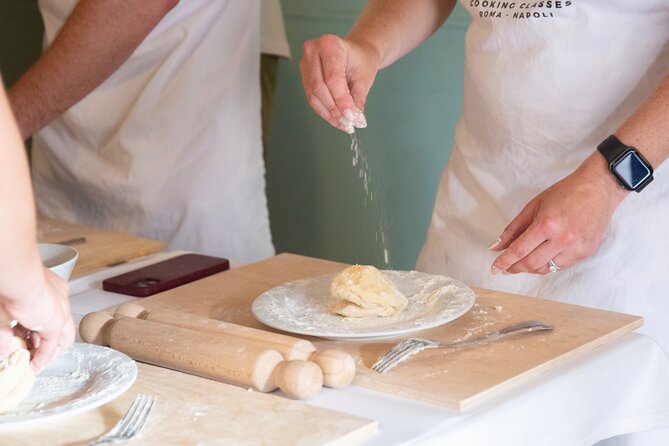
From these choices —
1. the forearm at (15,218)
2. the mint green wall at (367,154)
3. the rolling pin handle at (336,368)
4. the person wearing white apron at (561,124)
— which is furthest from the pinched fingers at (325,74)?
the mint green wall at (367,154)

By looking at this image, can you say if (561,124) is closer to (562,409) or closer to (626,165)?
(626,165)

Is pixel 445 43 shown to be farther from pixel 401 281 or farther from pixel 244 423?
pixel 244 423

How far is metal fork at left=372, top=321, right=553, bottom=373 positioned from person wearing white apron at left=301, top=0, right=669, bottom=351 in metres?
0.15

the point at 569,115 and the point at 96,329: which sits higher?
the point at 569,115

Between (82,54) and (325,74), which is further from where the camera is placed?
(82,54)

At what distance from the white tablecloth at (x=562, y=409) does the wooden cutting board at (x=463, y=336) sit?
1cm

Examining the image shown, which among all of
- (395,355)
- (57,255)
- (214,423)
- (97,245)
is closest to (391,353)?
(395,355)

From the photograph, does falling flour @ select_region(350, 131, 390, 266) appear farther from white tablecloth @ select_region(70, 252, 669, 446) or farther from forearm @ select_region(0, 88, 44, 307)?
forearm @ select_region(0, 88, 44, 307)

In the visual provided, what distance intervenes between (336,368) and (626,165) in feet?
1.91

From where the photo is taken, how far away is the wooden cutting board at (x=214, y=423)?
1042 millimetres

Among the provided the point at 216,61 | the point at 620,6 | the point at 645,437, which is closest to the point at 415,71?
the point at 216,61

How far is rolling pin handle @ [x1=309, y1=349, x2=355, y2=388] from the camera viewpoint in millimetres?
1209

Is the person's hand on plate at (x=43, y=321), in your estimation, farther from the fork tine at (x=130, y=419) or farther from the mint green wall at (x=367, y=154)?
the mint green wall at (x=367, y=154)

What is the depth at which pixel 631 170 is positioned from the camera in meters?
1.54
